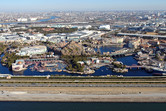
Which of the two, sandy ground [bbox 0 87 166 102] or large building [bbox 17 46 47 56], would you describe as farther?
large building [bbox 17 46 47 56]

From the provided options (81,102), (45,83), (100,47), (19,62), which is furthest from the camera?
(100,47)

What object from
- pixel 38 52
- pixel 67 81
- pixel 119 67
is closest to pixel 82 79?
pixel 67 81

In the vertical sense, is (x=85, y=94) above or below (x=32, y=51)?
below

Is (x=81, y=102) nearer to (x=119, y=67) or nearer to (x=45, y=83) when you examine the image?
(x=45, y=83)

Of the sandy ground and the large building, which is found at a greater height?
the large building

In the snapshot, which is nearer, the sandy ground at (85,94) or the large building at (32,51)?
the sandy ground at (85,94)

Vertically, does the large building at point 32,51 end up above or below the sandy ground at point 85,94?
above

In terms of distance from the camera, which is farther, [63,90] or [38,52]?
[38,52]

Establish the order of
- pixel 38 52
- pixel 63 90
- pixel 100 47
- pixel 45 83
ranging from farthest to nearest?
pixel 100 47 < pixel 38 52 < pixel 45 83 < pixel 63 90
